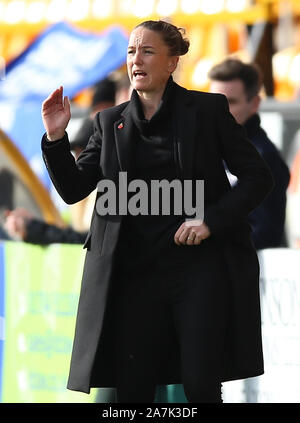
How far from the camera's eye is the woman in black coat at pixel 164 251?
498cm

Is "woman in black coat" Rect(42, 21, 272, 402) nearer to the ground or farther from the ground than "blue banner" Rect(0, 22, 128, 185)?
nearer to the ground

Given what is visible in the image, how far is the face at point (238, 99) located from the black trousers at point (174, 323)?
1.79 metres

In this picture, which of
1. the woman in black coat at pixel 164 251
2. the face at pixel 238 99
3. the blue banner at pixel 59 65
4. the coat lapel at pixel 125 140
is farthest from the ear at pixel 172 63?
the blue banner at pixel 59 65

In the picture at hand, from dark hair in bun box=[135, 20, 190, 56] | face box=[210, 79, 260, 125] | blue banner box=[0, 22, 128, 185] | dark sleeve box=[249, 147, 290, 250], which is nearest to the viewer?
dark hair in bun box=[135, 20, 190, 56]

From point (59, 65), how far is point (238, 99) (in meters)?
4.24

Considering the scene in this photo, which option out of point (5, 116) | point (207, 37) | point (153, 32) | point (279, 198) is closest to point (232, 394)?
point (279, 198)

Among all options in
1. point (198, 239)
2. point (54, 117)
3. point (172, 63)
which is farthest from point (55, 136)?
point (198, 239)

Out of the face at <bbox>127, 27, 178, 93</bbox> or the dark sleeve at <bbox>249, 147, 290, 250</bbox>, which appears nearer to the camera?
the face at <bbox>127, 27, 178, 93</bbox>

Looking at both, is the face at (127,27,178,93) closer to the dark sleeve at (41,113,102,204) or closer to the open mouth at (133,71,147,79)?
the open mouth at (133,71,147,79)

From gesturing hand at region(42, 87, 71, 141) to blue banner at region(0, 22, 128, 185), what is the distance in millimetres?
5448

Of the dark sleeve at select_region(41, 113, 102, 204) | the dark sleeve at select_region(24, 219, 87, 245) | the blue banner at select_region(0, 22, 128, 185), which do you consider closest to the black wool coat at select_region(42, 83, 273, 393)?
the dark sleeve at select_region(41, 113, 102, 204)

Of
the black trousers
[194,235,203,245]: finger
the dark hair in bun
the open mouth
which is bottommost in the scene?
the black trousers

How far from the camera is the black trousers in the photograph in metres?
4.96

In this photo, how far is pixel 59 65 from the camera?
1082 cm
